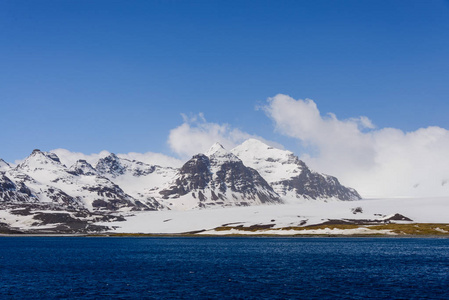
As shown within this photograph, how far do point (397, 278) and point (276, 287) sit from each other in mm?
21378

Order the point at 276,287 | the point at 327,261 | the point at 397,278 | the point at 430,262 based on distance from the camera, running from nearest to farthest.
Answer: the point at 276,287, the point at 397,278, the point at 430,262, the point at 327,261

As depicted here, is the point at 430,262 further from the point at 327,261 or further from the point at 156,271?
the point at 156,271

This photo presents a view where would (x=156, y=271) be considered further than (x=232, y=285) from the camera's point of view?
Yes

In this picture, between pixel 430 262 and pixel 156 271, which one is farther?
pixel 430 262

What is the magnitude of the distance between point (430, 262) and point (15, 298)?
78831 millimetres

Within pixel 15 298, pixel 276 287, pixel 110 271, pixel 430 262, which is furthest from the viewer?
pixel 430 262

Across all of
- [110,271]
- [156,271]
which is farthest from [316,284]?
[110,271]

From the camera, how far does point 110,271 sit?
88.6 metres

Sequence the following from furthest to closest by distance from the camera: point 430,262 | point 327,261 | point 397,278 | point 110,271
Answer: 1. point 327,261
2. point 430,262
3. point 110,271
4. point 397,278

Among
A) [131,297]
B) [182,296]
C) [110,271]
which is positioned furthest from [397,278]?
[110,271]

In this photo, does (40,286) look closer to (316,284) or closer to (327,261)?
(316,284)

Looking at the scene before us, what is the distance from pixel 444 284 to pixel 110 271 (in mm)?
56925

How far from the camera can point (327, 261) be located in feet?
344

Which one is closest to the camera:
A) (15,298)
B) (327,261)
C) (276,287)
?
(15,298)
